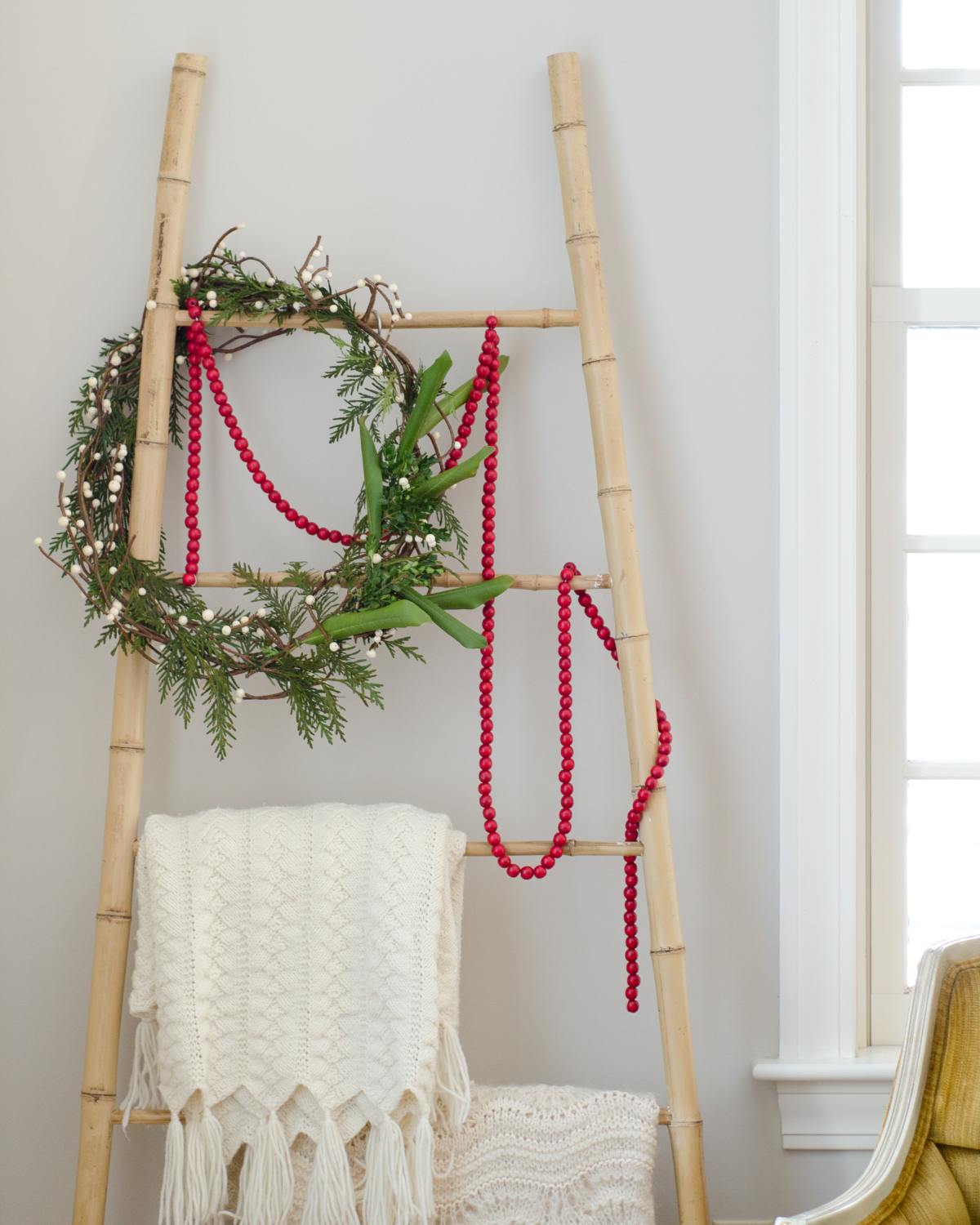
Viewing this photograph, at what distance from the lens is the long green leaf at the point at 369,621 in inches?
40.6

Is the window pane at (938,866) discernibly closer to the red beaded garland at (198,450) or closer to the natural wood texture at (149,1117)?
the natural wood texture at (149,1117)

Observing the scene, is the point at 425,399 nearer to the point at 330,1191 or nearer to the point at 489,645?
the point at 489,645

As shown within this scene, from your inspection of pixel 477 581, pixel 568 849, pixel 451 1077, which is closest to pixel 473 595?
pixel 477 581

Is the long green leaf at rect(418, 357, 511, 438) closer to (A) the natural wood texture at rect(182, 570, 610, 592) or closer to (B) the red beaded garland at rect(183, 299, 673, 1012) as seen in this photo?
(B) the red beaded garland at rect(183, 299, 673, 1012)

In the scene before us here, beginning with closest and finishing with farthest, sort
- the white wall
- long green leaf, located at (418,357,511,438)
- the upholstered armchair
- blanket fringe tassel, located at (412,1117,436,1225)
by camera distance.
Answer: the upholstered armchair, blanket fringe tassel, located at (412,1117,436,1225), long green leaf, located at (418,357,511,438), the white wall

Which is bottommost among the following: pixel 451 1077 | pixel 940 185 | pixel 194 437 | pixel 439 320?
pixel 451 1077

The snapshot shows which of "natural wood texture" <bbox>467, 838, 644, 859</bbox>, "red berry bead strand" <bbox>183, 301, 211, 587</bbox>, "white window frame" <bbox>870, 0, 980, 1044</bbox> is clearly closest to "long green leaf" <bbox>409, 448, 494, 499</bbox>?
"red berry bead strand" <bbox>183, 301, 211, 587</bbox>

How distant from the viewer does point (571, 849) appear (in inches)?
42.4

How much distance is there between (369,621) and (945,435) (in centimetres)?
80

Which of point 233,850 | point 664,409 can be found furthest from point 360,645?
point 664,409

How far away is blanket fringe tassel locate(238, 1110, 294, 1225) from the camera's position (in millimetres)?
999

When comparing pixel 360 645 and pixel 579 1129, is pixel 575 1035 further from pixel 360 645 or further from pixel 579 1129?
pixel 360 645

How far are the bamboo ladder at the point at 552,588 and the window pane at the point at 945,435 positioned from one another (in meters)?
0.44

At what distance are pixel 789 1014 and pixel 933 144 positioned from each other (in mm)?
1136
